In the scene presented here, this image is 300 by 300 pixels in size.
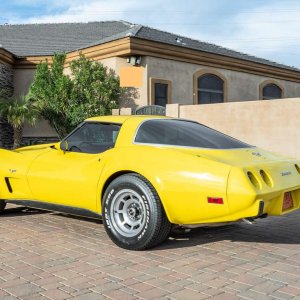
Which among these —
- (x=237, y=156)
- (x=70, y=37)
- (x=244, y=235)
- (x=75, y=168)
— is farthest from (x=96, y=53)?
(x=237, y=156)

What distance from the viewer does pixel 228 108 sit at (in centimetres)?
1336

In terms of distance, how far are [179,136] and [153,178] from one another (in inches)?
28.0

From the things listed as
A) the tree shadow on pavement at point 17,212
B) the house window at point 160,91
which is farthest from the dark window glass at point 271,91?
the tree shadow on pavement at point 17,212

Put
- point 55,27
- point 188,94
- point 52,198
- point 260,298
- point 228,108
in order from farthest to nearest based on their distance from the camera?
point 55,27, point 188,94, point 228,108, point 52,198, point 260,298

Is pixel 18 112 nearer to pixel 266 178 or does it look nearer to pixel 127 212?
pixel 127 212

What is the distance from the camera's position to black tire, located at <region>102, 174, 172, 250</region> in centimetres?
439

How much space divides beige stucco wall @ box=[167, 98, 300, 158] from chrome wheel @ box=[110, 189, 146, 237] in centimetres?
823

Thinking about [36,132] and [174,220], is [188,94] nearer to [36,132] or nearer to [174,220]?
[36,132]

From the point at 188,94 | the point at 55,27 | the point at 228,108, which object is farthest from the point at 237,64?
the point at 55,27

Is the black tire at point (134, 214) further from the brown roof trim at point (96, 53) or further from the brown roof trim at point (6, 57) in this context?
the brown roof trim at point (6, 57)

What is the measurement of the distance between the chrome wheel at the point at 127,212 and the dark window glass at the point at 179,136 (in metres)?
0.63

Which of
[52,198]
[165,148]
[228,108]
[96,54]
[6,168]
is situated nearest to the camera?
[165,148]

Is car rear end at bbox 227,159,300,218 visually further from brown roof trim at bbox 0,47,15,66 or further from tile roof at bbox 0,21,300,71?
brown roof trim at bbox 0,47,15,66

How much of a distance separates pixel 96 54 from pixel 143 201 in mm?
14598
